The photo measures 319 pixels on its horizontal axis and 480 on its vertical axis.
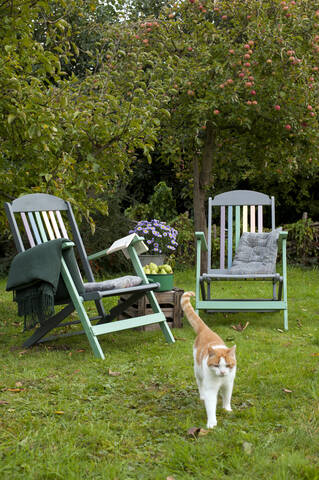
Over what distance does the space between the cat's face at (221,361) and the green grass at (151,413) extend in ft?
0.73

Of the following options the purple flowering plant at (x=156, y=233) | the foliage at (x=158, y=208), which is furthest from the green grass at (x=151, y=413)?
the foliage at (x=158, y=208)

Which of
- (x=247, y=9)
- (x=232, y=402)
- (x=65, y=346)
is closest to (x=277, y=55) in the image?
(x=247, y=9)

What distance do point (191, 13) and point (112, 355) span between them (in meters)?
4.39

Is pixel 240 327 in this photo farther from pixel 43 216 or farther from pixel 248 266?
pixel 43 216

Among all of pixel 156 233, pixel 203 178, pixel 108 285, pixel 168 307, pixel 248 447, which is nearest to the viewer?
pixel 248 447

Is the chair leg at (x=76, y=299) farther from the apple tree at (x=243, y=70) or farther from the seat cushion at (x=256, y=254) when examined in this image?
the apple tree at (x=243, y=70)

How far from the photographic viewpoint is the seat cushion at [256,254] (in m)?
4.19

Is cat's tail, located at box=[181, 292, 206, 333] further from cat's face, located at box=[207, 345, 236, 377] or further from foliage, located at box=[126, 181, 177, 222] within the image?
foliage, located at box=[126, 181, 177, 222]

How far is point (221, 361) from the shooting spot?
203 cm

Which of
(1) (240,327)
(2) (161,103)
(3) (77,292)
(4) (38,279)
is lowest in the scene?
(1) (240,327)

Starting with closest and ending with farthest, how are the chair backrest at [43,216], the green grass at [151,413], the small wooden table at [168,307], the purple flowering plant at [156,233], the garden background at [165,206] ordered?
the green grass at [151,413], the garden background at [165,206], the chair backrest at [43,216], the small wooden table at [168,307], the purple flowering plant at [156,233]

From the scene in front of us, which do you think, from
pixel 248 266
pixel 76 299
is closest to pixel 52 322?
pixel 76 299

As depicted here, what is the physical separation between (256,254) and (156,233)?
1166mm

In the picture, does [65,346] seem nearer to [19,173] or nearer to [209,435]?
[19,173]
